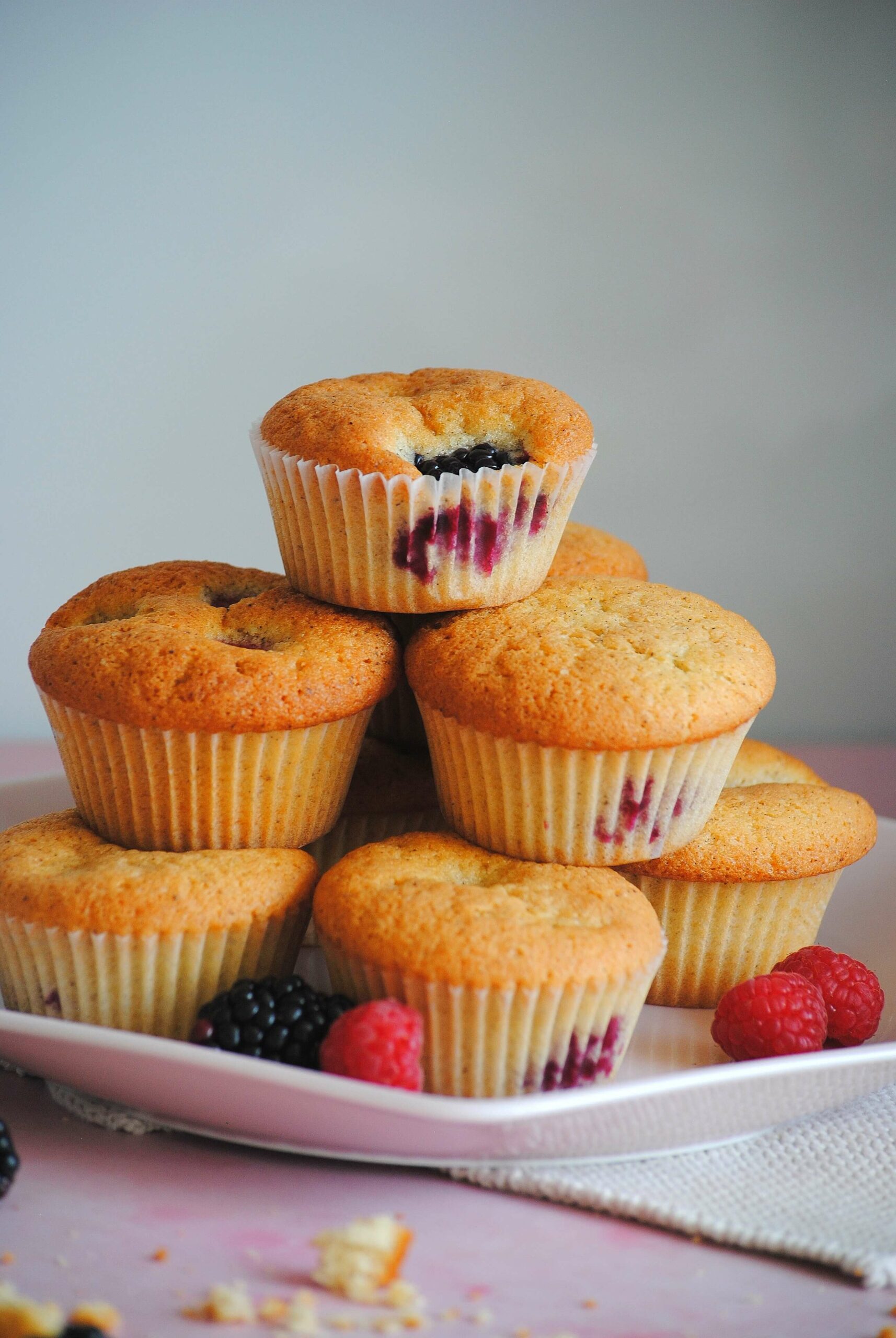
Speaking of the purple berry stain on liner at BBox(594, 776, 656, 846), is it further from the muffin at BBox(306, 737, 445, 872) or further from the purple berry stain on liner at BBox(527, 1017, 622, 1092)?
the muffin at BBox(306, 737, 445, 872)

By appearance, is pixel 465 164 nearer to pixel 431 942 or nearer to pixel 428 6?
pixel 428 6

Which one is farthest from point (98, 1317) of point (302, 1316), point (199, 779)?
point (199, 779)

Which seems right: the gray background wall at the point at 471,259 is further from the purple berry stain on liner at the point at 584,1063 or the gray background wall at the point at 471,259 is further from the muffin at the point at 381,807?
the purple berry stain on liner at the point at 584,1063

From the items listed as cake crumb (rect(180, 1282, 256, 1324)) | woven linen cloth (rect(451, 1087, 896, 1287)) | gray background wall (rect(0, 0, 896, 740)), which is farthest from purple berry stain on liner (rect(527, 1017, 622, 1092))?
gray background wall (rect(0, 0, 896, 740))

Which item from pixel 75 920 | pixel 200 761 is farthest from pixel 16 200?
pixel 75 920

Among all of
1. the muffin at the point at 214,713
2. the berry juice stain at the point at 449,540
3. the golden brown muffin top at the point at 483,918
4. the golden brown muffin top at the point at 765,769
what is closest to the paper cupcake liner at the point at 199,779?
the muffin at the point at 214,713

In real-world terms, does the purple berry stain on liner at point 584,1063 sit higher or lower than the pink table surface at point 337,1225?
higher

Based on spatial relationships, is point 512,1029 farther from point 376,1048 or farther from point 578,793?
point 578,793
